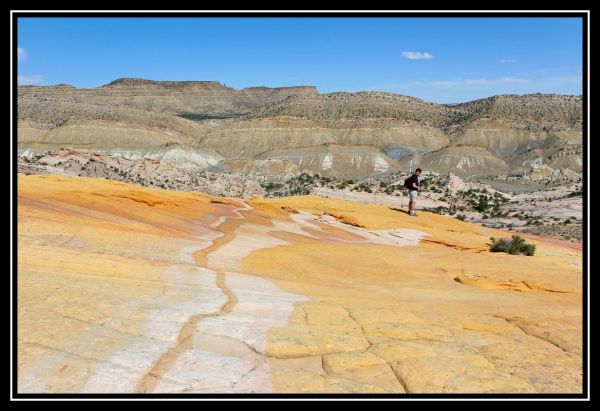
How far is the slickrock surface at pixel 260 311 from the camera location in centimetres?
427

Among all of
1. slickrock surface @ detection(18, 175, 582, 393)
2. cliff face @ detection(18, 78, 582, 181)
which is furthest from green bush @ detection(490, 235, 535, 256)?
cliff face @ detection(18, 78, 582, 181)

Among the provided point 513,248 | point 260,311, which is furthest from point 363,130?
point 260,311

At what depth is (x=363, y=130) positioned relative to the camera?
389 ft

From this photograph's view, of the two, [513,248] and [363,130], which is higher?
[363,130]

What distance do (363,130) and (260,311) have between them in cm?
11543

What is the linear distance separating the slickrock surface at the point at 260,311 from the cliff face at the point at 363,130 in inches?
3222

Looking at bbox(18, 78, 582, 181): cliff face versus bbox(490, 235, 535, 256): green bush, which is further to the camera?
bbox(18, 78, 582, 181): cliff face

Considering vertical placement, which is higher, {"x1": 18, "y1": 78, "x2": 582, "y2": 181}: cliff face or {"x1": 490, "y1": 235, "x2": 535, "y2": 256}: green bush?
{"x1": 18, "y1": 78, "x2": 582, "y2": 181}: cliff face

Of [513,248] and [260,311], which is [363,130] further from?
[260,311]

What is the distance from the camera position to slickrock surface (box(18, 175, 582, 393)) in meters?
4.27

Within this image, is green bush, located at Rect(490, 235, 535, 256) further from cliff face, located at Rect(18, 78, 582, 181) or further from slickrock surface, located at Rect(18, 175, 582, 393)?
cliff face, located at Rect(18, 78, 582, 181)

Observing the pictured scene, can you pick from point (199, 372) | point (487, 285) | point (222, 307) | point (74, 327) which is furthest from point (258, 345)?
point (487, 285)

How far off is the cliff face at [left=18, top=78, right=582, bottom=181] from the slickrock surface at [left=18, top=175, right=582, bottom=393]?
8184 cm

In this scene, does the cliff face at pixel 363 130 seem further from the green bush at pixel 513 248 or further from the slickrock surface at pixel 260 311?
the slickrock surface at pixel 260 311
